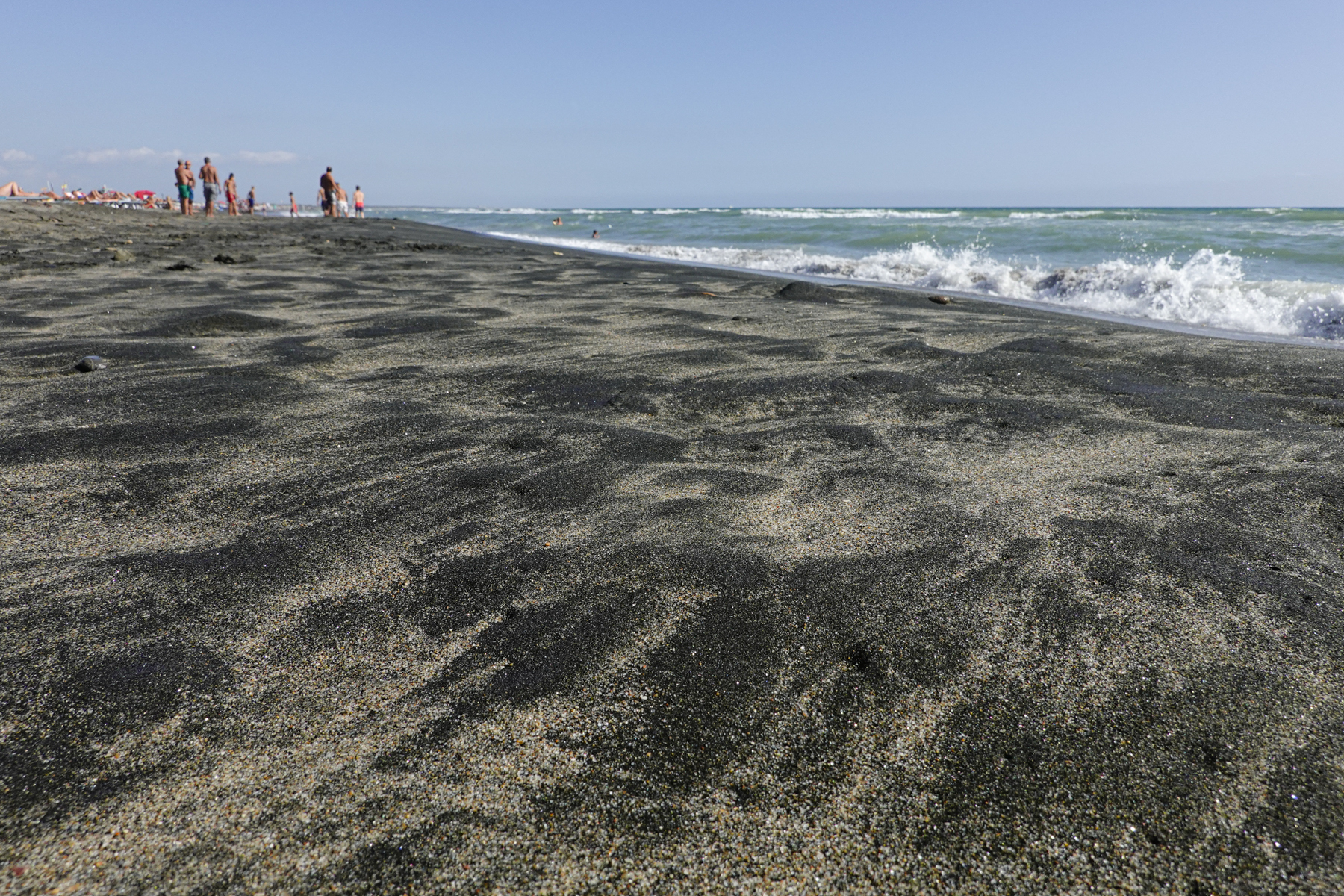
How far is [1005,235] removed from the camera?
17078 millimetres

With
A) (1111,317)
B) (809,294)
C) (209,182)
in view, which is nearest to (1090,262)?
(1111,317)

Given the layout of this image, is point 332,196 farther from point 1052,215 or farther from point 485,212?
point 485,212

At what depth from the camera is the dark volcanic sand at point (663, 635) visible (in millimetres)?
1129

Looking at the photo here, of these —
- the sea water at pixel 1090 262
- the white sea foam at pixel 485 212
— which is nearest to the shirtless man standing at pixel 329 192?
the sea water at pixel 1090 262

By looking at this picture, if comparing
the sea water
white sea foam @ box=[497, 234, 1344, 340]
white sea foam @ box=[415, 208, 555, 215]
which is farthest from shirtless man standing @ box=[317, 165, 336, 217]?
white sea foam @ box=[415, 208, 555, 215]

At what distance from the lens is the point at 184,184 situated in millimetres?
21719

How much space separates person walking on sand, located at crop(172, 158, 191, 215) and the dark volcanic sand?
2234cm

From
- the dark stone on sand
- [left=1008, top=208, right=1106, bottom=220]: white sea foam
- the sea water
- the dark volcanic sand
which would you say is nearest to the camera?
the dark volcanic sand

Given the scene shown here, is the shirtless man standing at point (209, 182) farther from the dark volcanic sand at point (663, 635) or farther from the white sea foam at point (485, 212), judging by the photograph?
the white sea foam at point (485, 212)

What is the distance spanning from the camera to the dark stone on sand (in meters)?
6.77

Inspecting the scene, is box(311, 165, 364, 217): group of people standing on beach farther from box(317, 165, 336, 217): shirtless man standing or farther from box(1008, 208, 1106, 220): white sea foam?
box(1008, 208, 1106, 220): white sea foam

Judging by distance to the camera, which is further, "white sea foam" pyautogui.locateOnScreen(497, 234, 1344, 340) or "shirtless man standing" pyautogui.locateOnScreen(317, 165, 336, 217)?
"shirtless man standing" pyautogui.locateOnScreen(317, 165, 336, 217)

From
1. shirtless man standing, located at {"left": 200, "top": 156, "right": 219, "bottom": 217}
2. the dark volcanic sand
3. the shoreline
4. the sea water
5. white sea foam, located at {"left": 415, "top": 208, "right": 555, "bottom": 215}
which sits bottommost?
the dark volcanic sand

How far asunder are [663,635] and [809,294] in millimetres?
5846
